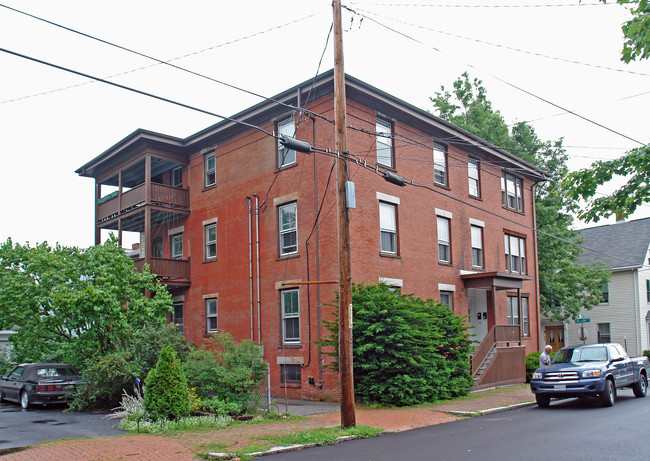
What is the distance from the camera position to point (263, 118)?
75.9 ft

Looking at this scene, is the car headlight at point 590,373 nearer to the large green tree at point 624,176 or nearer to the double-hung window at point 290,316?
the large green tree at point 624,176

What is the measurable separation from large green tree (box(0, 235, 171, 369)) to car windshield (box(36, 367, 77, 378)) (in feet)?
3.66

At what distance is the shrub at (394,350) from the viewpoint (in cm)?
1691

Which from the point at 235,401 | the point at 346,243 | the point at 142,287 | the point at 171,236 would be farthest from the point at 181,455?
the point at 171,236

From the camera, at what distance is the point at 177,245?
89.7 feet

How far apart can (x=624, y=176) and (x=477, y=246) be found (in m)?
15.2

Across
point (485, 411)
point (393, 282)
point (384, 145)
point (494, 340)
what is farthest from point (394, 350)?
point (384, 145)

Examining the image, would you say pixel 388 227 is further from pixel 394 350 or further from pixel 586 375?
pixel 586 375

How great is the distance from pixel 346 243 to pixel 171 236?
15877mm

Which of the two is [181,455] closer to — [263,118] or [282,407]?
[282,407]

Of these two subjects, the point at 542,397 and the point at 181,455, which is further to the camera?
the point at 542,397

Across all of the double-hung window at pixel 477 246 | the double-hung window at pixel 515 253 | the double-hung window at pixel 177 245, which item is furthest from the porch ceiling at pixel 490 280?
the double-hung window at pixel 177 245

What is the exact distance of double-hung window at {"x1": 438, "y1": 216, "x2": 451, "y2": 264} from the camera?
80.6ft

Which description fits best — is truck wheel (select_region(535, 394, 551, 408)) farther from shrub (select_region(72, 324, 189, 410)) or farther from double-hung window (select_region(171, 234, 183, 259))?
double-hung window (select_region(171, 234, 183, 259))
